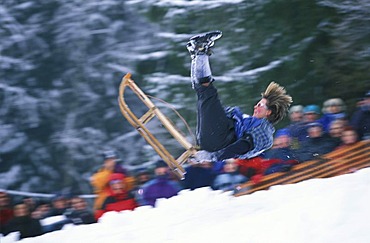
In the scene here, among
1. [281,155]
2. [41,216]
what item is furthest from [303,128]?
[41,216]

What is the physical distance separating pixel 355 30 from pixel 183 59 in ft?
6.81

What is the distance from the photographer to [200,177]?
534cm

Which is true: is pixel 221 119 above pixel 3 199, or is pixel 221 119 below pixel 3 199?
above

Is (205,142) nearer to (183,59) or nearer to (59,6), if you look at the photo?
(183,59)

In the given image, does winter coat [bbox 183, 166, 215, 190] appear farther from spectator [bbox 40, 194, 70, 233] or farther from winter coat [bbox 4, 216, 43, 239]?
winter coat [bbox 4, 216, 43, 239]

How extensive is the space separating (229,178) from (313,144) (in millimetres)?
691

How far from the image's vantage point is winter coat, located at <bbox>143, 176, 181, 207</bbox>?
5.25 metres

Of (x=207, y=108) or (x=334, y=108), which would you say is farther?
(x=334, y=108)

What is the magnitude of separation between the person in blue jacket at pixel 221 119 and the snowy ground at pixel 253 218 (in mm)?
307

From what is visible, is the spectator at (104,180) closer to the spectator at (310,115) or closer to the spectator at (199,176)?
the spectator at (199,176)

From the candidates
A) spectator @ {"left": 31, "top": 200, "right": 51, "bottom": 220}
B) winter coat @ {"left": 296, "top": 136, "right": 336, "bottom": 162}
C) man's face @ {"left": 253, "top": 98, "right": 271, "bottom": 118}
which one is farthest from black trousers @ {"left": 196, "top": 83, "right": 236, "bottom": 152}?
spectator @ {"left": 31, "top": 200, "right": 51, "bottom": 220}

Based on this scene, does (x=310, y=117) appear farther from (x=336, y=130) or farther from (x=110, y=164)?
(x=110, y=164)

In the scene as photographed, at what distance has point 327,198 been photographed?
12.9ft

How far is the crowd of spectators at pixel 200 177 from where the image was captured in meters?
5.12
